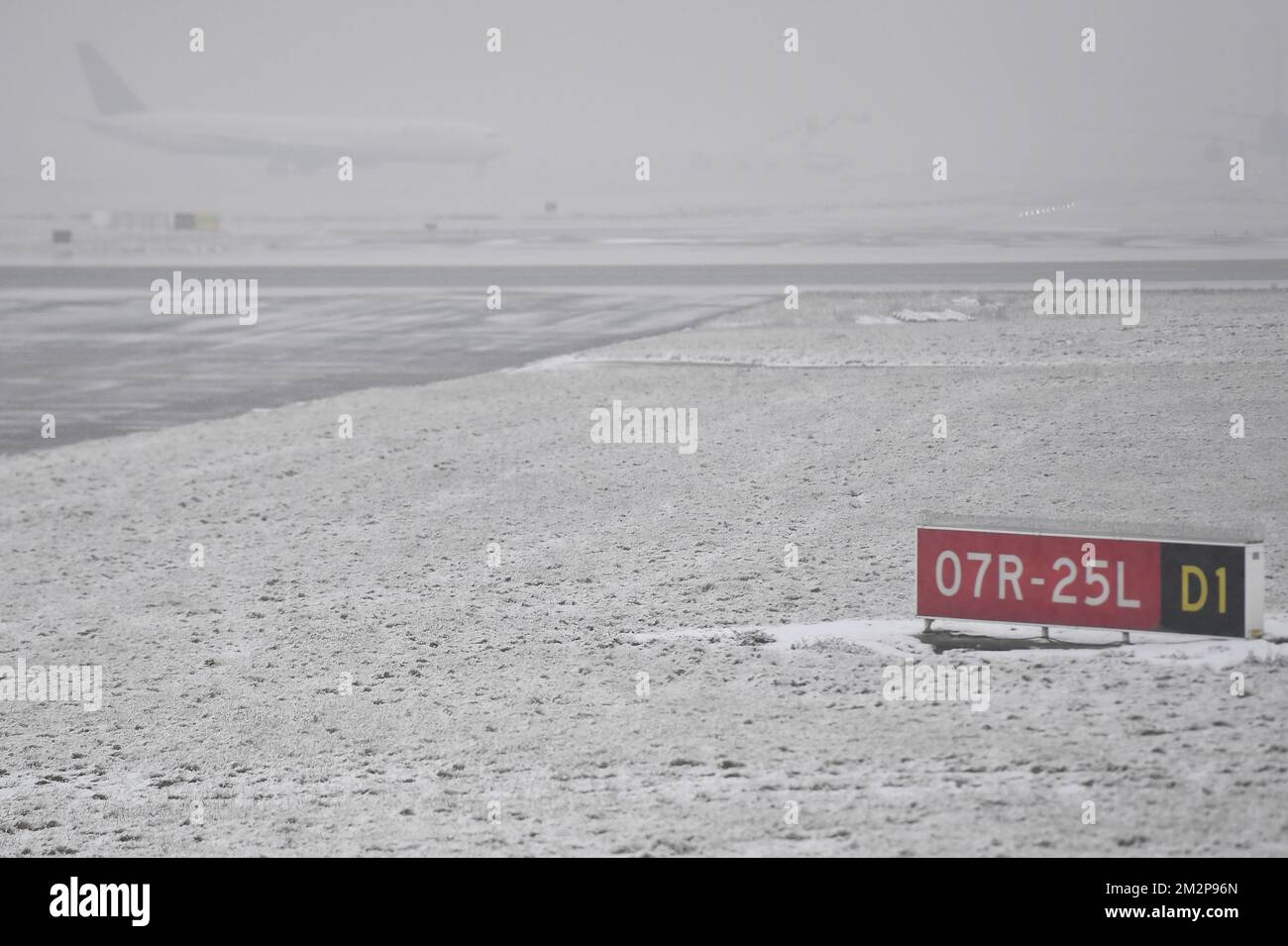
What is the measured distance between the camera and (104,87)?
442ft

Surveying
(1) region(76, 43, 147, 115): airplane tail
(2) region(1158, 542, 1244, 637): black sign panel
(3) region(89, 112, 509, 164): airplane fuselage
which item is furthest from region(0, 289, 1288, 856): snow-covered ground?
(1) region(76, 43, 147, 115): airplane tail

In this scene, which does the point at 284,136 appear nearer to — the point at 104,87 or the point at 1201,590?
the point at 104,87

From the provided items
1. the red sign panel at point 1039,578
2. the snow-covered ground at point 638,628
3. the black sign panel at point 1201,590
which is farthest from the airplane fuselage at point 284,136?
the black sign panel at point 1201,590

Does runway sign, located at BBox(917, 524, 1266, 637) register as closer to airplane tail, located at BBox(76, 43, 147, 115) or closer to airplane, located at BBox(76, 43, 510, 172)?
airplane, located at BBox(76, 43, 510, 172)

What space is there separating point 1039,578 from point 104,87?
455 ft

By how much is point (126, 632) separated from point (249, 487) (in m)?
6.07

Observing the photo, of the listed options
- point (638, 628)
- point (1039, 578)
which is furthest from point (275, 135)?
point (1039, 578)

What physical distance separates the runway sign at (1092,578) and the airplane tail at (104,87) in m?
135

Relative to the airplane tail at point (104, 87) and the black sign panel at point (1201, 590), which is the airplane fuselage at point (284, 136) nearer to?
the airplane tail at point (104, 87)

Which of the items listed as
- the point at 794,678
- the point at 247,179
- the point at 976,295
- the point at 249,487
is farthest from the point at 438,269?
the point at 247,179

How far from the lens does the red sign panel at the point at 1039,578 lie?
1224 centimetres

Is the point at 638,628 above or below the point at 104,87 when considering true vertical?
below

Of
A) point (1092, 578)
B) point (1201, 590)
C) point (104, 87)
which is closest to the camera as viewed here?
point (1201, 590)

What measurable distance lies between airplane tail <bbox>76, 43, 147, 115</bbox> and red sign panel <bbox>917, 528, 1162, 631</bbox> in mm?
135417
